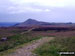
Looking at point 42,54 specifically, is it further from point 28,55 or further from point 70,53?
point 70,53

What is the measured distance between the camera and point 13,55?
14984mm

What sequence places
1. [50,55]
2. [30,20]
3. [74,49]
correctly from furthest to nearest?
[30,20] → [74,49] → [50,55]

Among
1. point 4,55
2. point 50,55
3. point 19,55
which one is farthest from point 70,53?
point 4,55

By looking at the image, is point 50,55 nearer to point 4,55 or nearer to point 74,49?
point 74,49

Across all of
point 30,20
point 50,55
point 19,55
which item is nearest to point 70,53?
point 50,55

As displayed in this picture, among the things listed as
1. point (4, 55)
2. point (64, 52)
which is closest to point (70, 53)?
point (64, 52)

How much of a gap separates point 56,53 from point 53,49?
3.98 ft

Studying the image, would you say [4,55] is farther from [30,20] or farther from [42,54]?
[30,20]

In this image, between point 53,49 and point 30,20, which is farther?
point 30,20

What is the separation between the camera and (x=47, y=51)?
15.9 meters

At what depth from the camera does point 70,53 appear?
47.4ft

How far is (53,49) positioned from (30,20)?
11681cm

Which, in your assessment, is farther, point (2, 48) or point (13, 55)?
point (2, 48)

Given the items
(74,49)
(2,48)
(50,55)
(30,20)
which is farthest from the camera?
(30,20)
